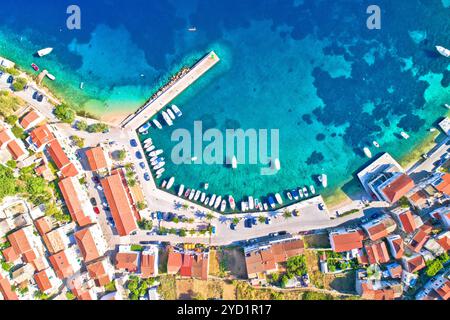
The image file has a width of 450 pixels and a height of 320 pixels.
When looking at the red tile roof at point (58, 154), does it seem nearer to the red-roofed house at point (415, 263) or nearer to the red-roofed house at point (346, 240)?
the red-roofed house at point (346, 240)

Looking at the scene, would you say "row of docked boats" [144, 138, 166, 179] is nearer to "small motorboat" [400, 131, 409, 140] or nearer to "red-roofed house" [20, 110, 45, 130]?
"red-roofed house" [20, 110, 45, 130]

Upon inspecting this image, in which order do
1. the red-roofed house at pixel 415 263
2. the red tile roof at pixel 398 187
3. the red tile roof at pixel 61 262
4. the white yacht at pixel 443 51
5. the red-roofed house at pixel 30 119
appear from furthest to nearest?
the red-roofed house at pixel 30 119 → the red tile roof at pixel 61 262 → the white yacht at pixel 443 51 → the red-roofed house at pixel 415 263 → the red tile roof at pixel 398 187

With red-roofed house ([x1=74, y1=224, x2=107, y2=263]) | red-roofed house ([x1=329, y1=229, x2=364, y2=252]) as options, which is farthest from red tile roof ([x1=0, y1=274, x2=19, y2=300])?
red-roofed house ([x1=329, y1=229, x2=364, y2=252])

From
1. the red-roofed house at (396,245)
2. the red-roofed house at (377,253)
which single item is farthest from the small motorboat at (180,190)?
the red-roofed house at (396,245)

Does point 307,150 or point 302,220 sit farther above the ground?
point 307,150

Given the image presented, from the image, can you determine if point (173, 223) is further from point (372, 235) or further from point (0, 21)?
point (0, 21)
